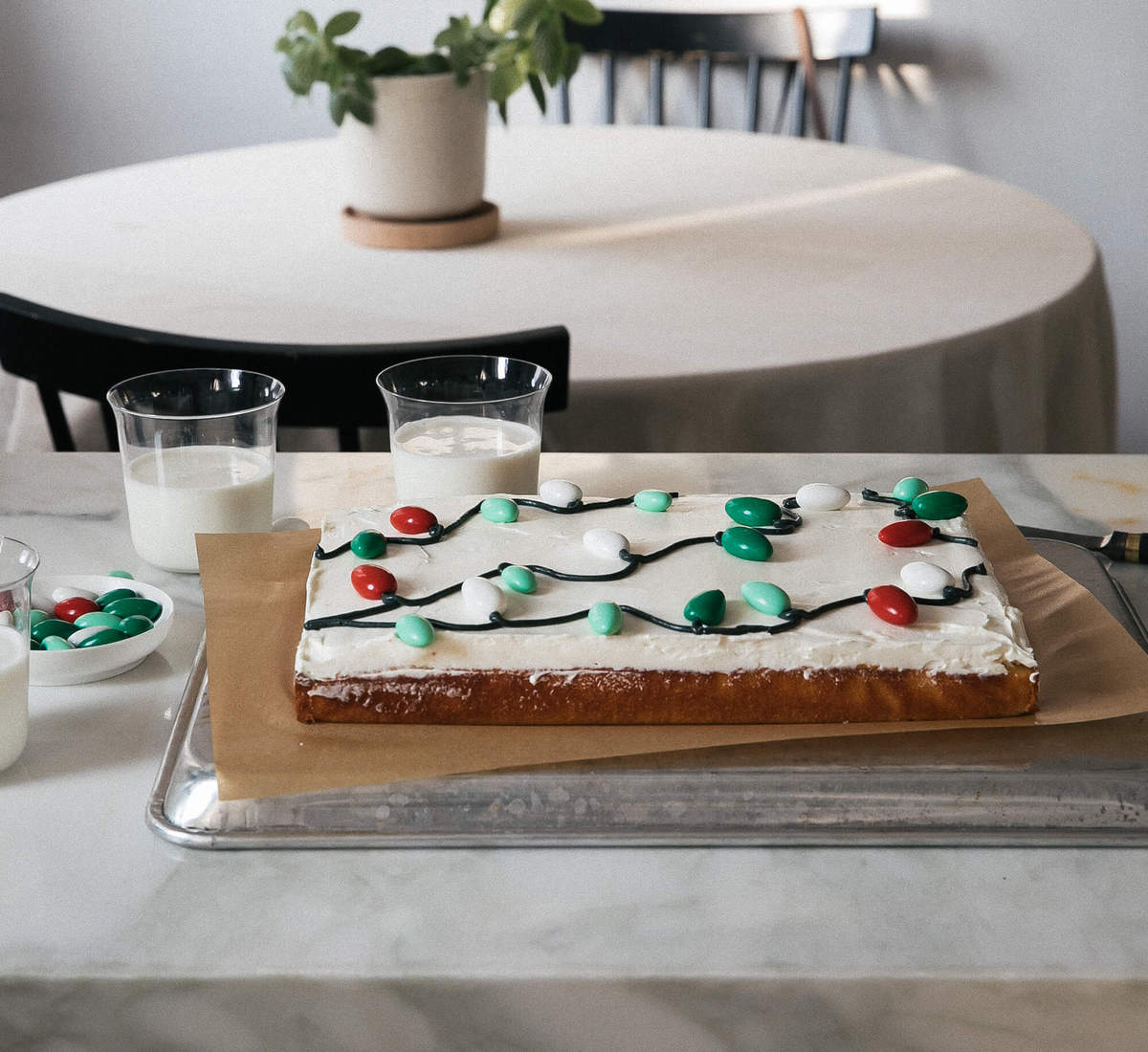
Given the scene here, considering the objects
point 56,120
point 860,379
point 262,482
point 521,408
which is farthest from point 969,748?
point 56,120

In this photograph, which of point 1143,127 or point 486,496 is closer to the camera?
point 486,496

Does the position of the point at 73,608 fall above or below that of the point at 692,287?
above

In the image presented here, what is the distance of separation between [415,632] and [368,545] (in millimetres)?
96

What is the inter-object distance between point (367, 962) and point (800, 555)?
0.34 meters

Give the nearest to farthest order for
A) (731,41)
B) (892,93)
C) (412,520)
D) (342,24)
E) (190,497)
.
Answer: (412,520), (190,497), (342,24), (731,41), (892,93)

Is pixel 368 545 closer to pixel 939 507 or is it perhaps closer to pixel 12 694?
pixel 12 694

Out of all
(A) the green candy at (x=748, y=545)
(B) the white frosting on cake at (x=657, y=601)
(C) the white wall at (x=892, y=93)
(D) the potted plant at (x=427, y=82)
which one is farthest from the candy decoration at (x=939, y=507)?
(C) the white wall at (x=892, y=93)

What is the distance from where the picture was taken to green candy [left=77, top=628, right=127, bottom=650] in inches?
29.7

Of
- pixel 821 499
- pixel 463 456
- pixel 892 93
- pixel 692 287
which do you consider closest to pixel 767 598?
pixel 821 499

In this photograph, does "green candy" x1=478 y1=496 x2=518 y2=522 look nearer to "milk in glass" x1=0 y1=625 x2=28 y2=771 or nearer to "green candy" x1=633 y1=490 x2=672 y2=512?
"green candy" x1=633 y1=490 x2=672 y2=512

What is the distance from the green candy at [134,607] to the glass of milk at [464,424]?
0.19 metres

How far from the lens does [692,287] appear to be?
172 cm

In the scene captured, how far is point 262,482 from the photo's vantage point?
2.98 feet

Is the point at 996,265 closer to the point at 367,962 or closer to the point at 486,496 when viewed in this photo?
the point at 486,496
